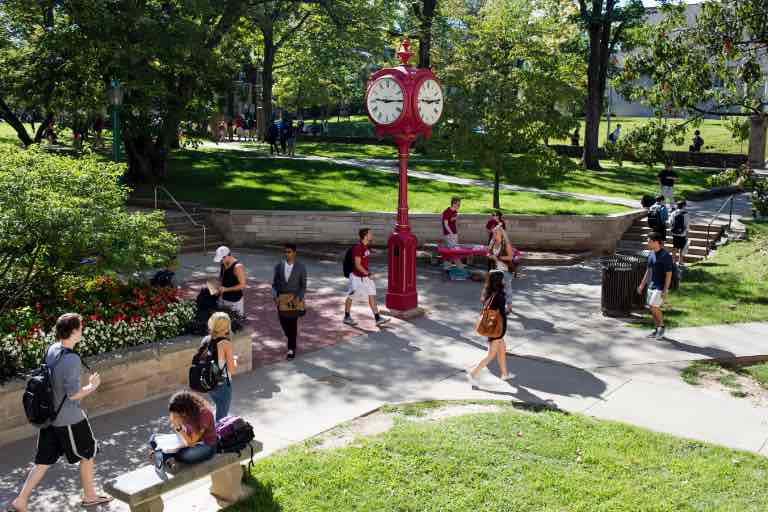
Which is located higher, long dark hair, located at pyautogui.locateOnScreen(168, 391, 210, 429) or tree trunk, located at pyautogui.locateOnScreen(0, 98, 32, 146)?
tree trunk, located at pyautogui.locateOnScreen(0, 98, 32, 146)

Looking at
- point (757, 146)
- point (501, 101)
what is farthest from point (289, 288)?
point (757, 146)

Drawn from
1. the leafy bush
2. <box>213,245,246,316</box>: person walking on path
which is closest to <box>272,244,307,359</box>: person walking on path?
<box>213,245,246,316</box>: person walking on path

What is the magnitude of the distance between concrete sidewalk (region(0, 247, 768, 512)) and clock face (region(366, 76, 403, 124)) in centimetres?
358

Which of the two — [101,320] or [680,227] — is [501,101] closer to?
[680,227]

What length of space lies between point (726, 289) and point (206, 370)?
485 inches

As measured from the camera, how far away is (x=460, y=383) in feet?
35.7

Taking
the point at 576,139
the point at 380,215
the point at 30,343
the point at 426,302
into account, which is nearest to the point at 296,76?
the point at 576,139

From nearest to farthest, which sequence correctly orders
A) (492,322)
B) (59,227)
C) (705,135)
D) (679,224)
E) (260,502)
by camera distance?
(260,502)
(59,227)
(492,322)
(679,224)
(705,135)

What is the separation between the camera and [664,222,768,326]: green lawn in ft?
47.3

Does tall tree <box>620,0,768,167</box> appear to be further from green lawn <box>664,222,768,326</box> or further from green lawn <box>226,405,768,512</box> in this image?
green lawn <box>226,405,768,512</box>

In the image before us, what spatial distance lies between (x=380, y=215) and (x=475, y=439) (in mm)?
13219

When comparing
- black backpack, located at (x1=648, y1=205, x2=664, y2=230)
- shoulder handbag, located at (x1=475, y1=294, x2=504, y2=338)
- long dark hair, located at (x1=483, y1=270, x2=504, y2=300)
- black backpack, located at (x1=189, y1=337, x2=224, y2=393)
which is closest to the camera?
black backpack, located at (x1=189, y1=337, x2=224, y2=393)

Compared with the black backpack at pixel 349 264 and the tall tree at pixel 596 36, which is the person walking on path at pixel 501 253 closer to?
the black backpack at pixel 349 264

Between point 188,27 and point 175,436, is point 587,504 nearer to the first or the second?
point 175,436
